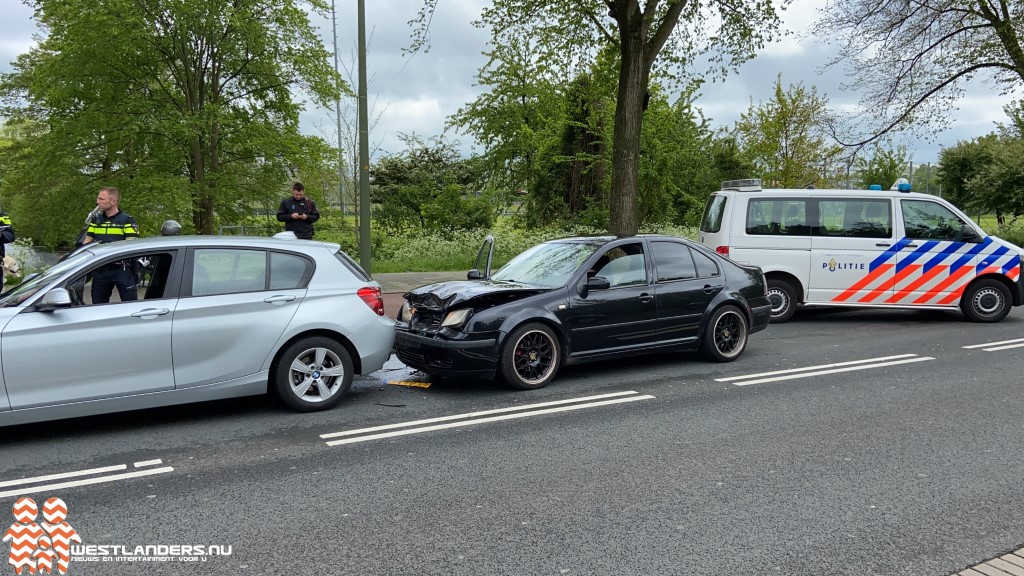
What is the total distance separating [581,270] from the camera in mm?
7434

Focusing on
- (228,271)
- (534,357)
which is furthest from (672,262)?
(228,271)

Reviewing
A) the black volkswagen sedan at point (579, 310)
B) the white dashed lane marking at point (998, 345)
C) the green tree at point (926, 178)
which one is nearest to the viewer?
the black volkswagen sedan at point (579, 310)

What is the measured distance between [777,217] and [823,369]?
378 cm

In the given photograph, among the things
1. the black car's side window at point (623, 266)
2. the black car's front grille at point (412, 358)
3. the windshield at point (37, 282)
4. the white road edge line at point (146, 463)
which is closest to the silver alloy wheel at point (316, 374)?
the black car's front grille at point (412, 358)

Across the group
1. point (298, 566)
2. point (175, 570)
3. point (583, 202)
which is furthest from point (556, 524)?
point (583, 202)

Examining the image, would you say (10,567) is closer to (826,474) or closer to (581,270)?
(826,474)

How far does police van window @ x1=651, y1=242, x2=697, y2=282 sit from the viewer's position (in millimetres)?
7929

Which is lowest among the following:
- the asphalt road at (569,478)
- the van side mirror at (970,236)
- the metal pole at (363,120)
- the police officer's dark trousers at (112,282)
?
the asphalt road at (569,478)

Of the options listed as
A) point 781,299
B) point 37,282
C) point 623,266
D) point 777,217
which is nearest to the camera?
point 37,282

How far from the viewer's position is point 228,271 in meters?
6.01

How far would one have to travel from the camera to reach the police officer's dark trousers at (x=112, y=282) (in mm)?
5699

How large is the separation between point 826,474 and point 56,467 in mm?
4941

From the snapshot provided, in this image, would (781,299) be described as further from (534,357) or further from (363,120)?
(363,120)

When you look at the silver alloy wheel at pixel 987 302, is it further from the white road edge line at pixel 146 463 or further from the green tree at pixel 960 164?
the green tree at pixel 960 164
